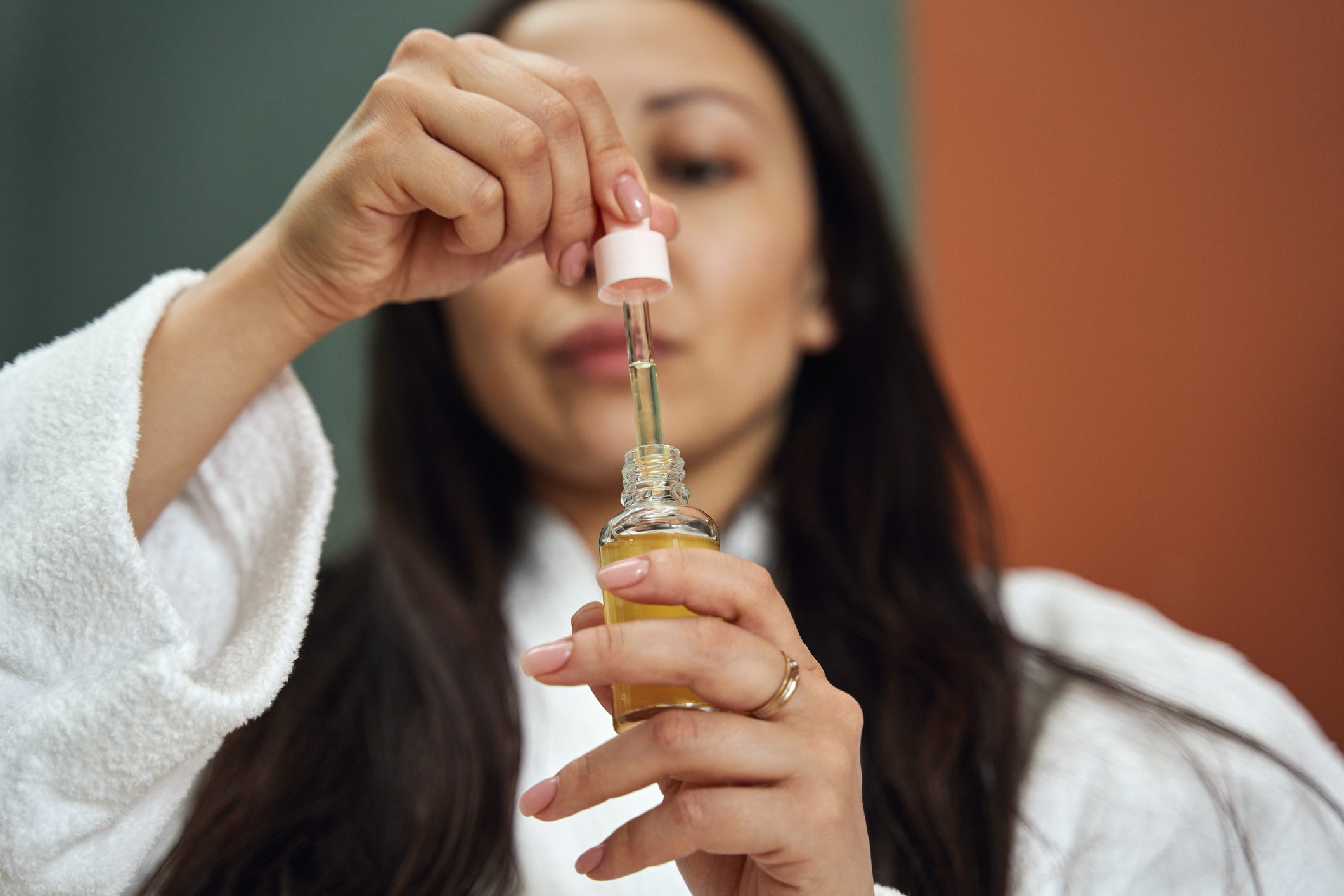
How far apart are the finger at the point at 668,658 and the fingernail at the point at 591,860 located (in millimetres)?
85

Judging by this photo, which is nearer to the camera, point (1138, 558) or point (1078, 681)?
point (1078, 681)

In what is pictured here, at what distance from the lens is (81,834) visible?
0.50 metres

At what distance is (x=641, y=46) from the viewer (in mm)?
909

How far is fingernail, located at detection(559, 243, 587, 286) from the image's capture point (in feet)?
1.75

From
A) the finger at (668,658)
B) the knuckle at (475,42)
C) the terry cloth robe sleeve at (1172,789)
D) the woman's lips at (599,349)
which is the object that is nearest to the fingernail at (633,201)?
the knuckle at (475,42)

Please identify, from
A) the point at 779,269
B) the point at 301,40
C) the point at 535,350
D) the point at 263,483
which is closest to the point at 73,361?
the point at 263,483

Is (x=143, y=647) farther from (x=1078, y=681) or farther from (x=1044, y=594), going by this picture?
(x=1044, y=594)

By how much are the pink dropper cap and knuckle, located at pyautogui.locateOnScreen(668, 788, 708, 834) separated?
0.76ft

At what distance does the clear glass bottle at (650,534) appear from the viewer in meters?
0.41

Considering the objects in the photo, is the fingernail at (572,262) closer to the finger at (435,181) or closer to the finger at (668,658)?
the finger at (435,181)

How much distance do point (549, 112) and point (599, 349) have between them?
0.37 m

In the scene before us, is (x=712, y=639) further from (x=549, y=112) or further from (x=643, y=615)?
(x=549, y=112)

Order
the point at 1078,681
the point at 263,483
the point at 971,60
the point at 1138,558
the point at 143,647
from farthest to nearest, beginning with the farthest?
the point at 971,60 → the point at 1138,558 → the point at 1078,681 → the point at 263,483 → the point at 143,647

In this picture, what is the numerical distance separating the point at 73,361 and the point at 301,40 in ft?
3.65
